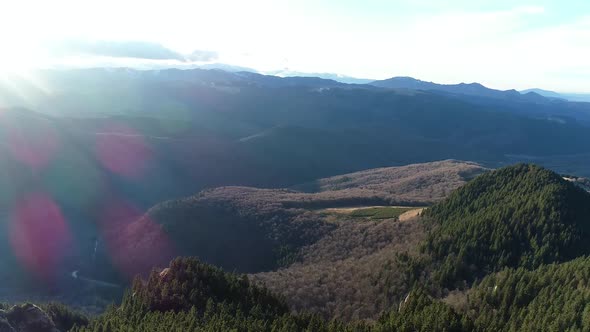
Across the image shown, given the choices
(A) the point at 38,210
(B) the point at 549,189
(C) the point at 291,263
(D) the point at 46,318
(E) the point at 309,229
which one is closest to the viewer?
(D) the point at 46,318

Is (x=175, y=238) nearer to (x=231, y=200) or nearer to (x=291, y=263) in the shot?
(x=231, y=200)

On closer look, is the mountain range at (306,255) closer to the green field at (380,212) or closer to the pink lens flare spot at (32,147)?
the green field at (380,212)

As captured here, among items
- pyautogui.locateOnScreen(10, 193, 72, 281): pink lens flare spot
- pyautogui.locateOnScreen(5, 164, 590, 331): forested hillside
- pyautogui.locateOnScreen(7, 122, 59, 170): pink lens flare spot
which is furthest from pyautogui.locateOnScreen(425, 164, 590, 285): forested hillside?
pyautogui.locateOnScreen(7, 122, 59, 170): pink lens flare spot

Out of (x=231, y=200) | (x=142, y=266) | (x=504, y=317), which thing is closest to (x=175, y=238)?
(x=142, y=266)

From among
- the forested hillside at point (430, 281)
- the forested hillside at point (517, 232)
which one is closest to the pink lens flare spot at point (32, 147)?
the forested hillside at point (430, 281)

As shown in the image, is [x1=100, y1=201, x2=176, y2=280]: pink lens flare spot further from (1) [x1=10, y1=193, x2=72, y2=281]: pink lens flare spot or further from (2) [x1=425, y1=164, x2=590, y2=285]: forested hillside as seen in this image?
(2) [x1=425, y1=164, x2=590, y2=285]: forested hillside
